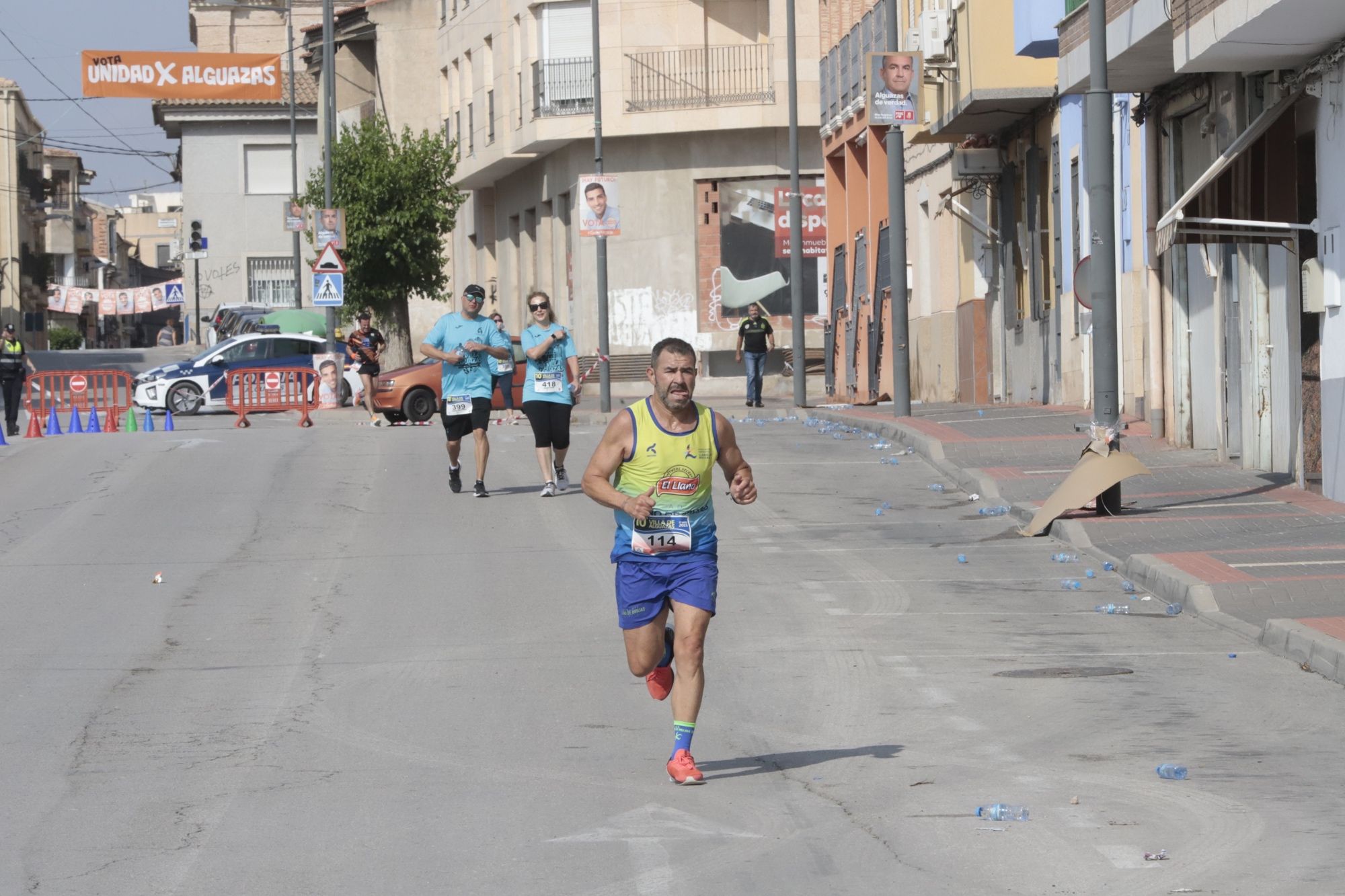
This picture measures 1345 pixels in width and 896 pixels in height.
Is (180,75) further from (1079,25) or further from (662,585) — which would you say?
(662,585)

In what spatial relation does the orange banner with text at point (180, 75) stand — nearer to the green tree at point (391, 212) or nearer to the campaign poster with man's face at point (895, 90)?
the green tree at point (391, 212)

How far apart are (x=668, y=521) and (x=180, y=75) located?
188ft

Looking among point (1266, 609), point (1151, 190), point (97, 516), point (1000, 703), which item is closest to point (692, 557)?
point (1000, 703)

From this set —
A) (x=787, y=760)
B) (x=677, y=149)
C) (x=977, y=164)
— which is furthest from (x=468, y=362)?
(x=677, y=149)

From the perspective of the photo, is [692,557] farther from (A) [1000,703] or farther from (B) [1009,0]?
(B) [1009,0]

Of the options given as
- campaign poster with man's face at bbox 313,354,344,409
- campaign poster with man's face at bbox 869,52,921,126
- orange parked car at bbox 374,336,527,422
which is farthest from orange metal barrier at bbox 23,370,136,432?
campaign poster with man's face at bbox 869,52,921,126

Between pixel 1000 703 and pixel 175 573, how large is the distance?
22.5ft

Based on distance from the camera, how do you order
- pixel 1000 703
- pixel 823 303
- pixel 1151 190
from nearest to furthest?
pixel 1000 703
pixel 1151 190
pixel 823 303

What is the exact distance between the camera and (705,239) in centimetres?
4359

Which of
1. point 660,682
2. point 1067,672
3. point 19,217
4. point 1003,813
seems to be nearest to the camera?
point 1003,813

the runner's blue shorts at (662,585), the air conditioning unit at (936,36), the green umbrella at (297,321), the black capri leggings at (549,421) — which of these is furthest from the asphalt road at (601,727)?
the green umbrella at (297,321)

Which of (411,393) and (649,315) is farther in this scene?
(649,315)

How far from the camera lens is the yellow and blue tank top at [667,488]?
24.7 feet

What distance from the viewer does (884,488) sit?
18859 millimetres
